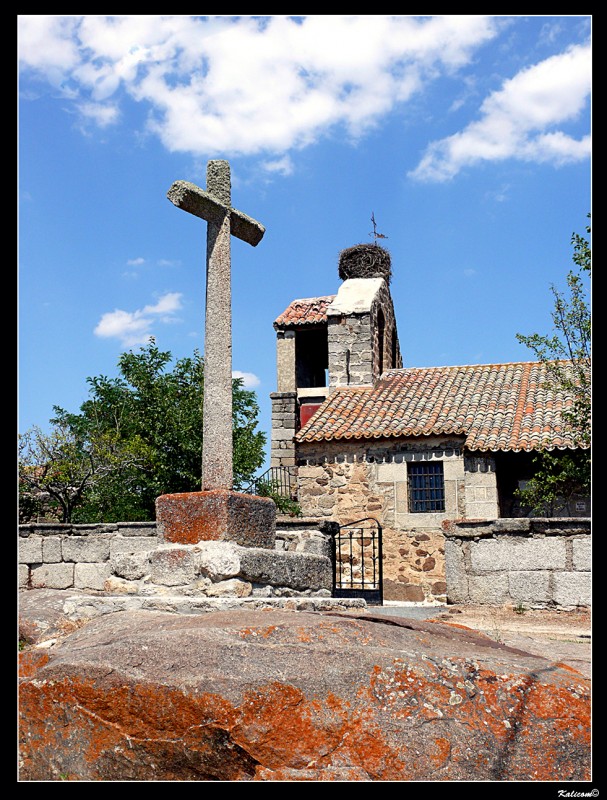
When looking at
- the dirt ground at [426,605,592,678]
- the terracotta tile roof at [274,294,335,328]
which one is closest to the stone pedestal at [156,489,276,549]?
the dirt ground at [426,605,592,678]

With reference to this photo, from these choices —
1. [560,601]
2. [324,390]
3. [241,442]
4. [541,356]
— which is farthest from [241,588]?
[324,390]

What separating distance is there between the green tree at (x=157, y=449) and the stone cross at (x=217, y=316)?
10.6m

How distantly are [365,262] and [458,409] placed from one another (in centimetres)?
776

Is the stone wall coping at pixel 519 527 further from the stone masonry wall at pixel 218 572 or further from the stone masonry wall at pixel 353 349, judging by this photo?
the stone masonry wall at pixel 353 349

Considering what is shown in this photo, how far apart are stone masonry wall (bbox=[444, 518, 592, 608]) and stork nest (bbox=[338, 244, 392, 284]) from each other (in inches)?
552

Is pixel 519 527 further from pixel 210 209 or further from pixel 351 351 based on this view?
pixel 351 351

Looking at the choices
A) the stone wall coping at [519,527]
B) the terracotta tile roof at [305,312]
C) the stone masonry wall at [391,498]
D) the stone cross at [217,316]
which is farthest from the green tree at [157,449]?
the stone cross at [217,316]

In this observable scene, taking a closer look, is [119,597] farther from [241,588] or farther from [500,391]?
[500,391]

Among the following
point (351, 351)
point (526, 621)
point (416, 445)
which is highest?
point (351, 351)

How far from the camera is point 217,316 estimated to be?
5.35 meters

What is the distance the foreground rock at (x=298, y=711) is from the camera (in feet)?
8.48

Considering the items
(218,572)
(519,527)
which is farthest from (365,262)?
(218,572)

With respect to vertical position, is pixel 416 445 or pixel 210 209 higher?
pixel 210 209

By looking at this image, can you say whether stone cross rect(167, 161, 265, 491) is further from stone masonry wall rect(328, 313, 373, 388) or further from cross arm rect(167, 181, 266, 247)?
stone masonry wall rect(328, 313, 373, 388)
